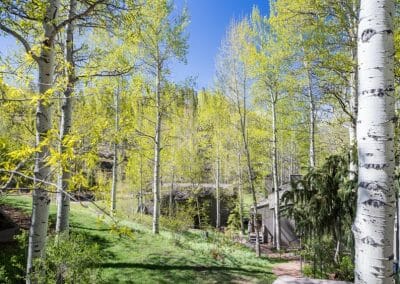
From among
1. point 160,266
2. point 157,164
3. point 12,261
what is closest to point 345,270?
point 160,266

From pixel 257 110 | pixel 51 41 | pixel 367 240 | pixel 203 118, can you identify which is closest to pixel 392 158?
pixel 367 240

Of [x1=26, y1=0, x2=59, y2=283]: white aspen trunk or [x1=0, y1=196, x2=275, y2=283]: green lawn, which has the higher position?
[x1=26, y1=0, x2=59, y2=283]: white aspen trunk

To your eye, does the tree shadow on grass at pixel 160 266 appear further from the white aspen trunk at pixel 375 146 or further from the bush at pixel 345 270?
the white aspen trunk at pixel 375 146

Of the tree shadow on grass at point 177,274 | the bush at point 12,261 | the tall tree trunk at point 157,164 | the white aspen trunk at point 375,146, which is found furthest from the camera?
the tall tree trunk at point 157,164

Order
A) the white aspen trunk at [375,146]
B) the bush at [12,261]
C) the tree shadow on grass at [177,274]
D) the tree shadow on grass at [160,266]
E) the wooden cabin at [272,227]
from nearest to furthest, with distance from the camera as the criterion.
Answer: the white aspen trunk at [375,146], the bush at [12,261], the tree shadow on grass at [177,274], the tree shadow on grass at [160,266], the wooden cabin at [272,227]

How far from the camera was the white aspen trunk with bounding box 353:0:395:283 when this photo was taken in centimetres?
191

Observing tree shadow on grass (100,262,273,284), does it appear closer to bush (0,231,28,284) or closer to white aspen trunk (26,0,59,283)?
bush (0,231,28,284)

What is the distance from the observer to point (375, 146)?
198cm

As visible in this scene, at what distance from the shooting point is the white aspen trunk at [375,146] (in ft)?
6.25

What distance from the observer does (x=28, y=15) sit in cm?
381

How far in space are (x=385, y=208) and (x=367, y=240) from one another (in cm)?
22

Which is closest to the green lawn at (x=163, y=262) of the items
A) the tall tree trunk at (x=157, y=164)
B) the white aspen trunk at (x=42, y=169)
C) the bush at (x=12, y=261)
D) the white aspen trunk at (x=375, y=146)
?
the tall tree trunk at (x=157, y=164)

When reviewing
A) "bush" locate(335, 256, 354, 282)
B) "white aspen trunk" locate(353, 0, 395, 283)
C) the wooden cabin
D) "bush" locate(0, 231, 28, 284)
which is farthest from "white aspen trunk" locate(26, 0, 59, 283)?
the wooden cabin

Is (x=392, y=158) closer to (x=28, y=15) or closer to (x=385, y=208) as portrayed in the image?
(x=385, y=208)
